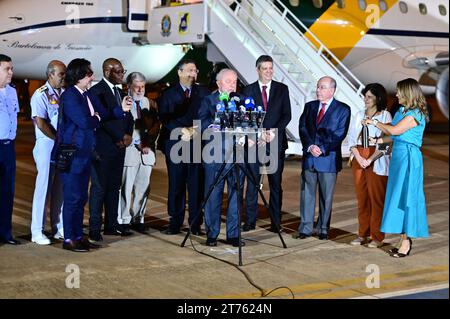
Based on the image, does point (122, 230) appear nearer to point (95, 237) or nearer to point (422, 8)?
point (95, 237)

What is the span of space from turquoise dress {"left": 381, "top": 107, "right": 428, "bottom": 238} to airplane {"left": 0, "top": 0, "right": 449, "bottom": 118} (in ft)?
17.2

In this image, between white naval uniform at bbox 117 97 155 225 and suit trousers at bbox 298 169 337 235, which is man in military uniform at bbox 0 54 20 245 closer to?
white naval uniform at bbox 117 97 155 225

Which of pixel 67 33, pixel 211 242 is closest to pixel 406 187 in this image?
pixel 211 242

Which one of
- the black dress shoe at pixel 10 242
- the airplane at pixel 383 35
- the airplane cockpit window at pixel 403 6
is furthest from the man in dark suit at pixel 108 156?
the airplane cockpit window at pixel 403 6

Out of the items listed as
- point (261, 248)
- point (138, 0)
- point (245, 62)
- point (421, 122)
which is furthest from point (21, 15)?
point (421, 122)

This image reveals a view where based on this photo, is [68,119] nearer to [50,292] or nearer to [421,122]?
[50,292]

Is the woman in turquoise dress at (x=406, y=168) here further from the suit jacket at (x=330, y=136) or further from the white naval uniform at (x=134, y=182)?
the white naval uniform at (x=134, y=182)

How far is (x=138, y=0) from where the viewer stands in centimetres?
1370

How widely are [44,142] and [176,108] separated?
4.72 feet

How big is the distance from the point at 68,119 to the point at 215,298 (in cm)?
244

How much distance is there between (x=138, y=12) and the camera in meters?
13.8

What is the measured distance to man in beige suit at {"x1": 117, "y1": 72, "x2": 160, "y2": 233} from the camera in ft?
27.0

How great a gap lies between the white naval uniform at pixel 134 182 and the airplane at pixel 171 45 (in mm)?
5544

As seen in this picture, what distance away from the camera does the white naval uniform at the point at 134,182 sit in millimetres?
8195
